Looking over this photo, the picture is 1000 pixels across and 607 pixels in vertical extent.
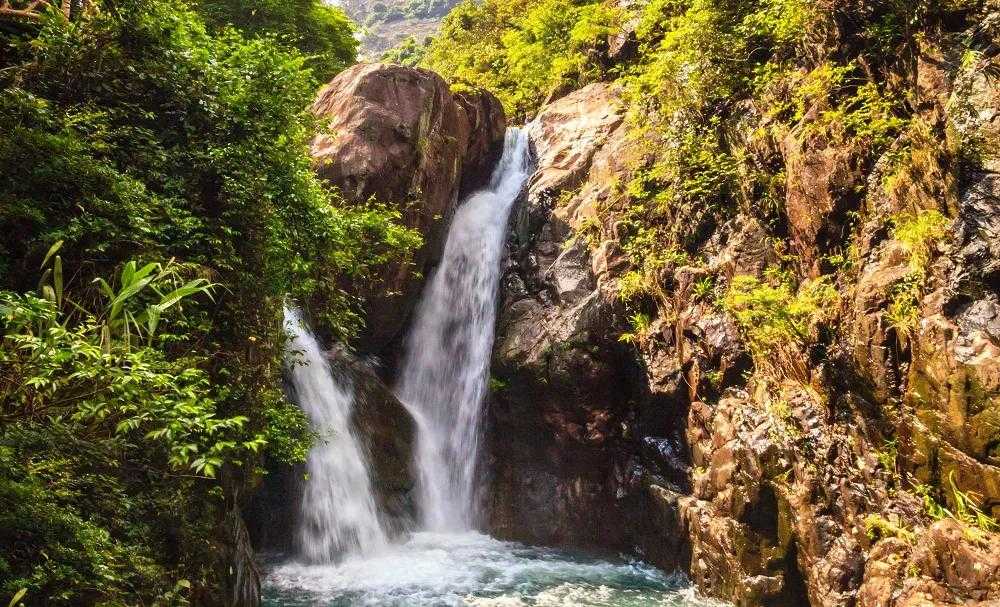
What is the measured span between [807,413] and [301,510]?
8.54 m

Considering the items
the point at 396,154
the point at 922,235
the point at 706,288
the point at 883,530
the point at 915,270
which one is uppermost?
the point at 396,154

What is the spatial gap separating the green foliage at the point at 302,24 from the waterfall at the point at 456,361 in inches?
277

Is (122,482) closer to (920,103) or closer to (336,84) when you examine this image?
(920,103)

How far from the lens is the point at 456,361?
547 inches

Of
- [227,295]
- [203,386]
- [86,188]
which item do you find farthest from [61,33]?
[203,386]

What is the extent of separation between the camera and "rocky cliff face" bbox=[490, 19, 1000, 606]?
20.5ft

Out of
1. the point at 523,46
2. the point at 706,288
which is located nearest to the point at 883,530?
the point at 706,288

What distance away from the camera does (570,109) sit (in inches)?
637

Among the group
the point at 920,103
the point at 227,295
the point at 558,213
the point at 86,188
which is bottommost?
the point at 227,295

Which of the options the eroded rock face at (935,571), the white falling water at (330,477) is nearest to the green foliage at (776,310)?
Answer: the eroded rock face at (935,571)

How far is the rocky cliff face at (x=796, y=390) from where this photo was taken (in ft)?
20.5

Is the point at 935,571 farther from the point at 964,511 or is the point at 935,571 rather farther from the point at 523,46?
the point at 523,46

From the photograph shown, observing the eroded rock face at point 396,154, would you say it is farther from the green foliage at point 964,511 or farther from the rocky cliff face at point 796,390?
the green foliage at point 964,511

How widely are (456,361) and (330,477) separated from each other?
4.16 metres
